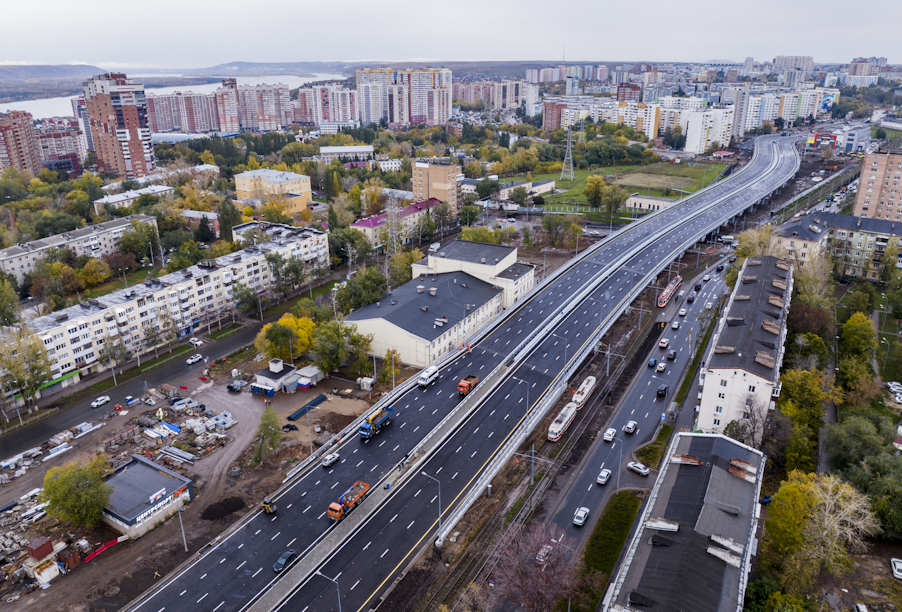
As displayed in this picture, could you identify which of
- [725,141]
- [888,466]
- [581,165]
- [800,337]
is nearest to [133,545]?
[888,466]

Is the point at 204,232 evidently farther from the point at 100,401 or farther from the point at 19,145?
the point at 19,145

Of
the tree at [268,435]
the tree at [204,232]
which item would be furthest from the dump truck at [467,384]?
the tree at [204,232]

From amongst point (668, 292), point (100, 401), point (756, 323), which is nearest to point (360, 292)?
point (100, 401)

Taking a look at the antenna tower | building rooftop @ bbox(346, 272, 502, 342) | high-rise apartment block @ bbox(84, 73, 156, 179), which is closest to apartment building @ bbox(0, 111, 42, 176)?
high-rise apartment block @ bbox(84, 73, 156, 179)

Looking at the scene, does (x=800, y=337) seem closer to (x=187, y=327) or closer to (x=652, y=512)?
(x=652, y=512)

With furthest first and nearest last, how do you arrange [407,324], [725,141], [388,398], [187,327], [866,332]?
1. [725,141]
2. [187,327]
3. [407,324]
4. [866,332]
5. [388,398]

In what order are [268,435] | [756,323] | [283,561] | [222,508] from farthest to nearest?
1. [756,323]
2. [268,435]
3. [222,508]
4. [283,561]

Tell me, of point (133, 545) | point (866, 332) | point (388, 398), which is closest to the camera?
point (133, 545)
